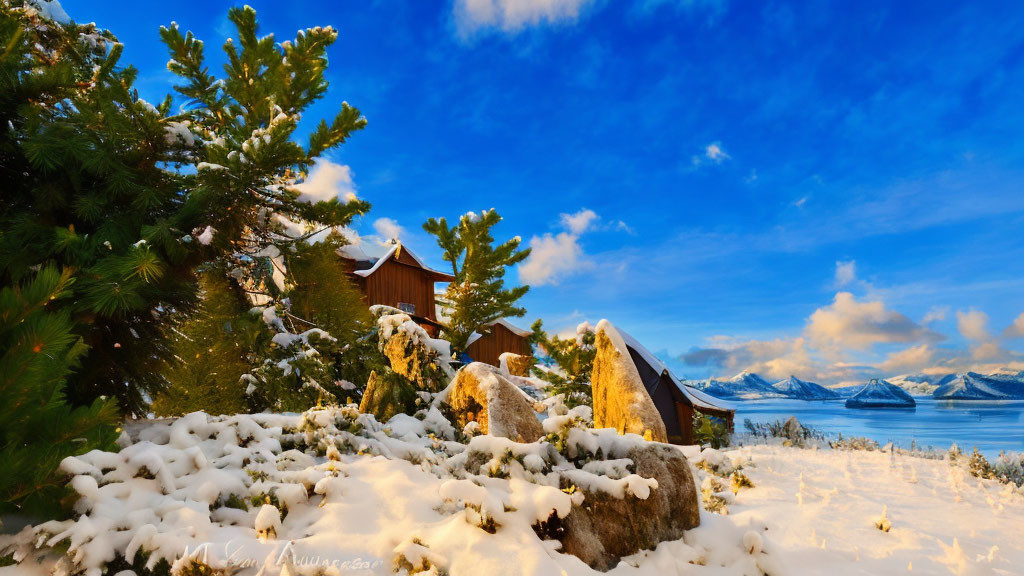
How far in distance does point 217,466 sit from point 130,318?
62.8 inches

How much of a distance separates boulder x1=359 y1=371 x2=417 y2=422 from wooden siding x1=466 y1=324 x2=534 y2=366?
1827 centimetres

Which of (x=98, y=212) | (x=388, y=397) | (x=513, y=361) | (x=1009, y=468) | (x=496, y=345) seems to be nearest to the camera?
(x=98, y=212)

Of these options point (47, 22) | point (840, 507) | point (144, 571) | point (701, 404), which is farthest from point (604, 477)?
point (701, 404)

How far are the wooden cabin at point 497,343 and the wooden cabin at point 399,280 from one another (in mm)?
2448

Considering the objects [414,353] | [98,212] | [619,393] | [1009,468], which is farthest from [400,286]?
[1009,468]

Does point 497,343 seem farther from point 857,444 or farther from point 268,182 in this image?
point 268,182

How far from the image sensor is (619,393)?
9391 mm

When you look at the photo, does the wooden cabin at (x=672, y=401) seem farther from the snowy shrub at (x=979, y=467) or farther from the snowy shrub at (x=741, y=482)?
the snowy shrub at (x=979, y=467)

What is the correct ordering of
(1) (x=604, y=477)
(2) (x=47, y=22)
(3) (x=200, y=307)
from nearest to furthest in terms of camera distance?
(1) (x=604, y=477) < (3) (x=200, y=307) < (2) (x=47, y=22)

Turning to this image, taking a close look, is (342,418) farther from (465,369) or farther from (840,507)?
(840,507)

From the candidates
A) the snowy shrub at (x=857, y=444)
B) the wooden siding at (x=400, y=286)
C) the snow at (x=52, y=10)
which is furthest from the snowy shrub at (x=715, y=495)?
the wooden siding at (x=400, y=286)

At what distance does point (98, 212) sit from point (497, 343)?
23472 mm

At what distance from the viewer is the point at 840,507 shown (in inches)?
239

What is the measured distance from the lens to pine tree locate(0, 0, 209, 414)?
3268mm
